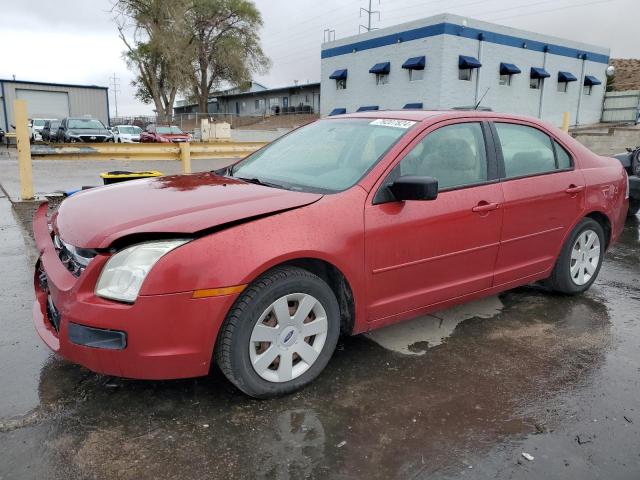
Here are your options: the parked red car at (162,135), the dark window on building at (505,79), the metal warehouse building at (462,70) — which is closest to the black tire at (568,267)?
the metal warehouse building at (462,70)

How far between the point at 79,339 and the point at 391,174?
6.35 ft

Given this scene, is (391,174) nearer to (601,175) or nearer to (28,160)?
(601,175)

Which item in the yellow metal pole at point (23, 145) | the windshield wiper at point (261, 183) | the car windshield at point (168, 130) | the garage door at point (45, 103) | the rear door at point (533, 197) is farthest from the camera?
the garage door at point (45, 103)

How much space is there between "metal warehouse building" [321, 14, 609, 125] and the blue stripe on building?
5 centimetres

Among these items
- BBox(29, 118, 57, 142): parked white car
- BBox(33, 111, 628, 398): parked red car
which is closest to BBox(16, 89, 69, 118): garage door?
BBox(29, 118, 57, 142): parked white car

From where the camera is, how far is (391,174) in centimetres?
320

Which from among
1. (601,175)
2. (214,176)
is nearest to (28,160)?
(214,176)

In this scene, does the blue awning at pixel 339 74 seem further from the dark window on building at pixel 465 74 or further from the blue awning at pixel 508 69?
the blue awning at pixel 508 69

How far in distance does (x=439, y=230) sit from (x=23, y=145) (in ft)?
24.3

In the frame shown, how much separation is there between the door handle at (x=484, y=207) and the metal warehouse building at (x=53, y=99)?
1654 inches

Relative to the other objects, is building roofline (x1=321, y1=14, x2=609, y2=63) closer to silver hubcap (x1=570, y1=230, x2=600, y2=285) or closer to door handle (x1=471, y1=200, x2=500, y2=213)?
silver hubcap (x1=570, y1=230, x2=600, y2=285)

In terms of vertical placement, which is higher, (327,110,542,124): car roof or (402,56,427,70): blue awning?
(402,56,427,70): blue awning

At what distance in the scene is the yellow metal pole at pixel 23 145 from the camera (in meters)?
8.11

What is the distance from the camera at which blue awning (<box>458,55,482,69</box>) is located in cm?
2567
